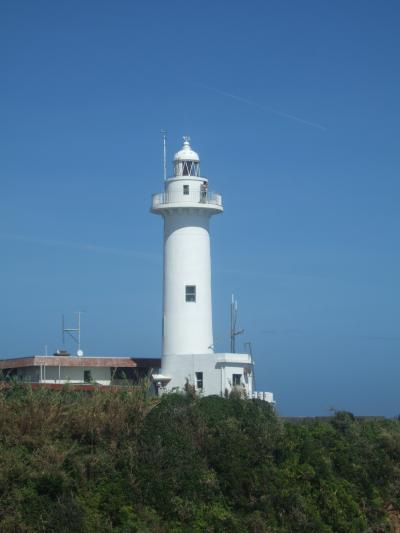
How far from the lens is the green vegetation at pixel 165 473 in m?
18.0

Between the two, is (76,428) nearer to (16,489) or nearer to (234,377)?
(16,489)

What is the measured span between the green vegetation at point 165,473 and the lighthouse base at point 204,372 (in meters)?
13.7

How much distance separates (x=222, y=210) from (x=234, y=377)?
6.65 meters

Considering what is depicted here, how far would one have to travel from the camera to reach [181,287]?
1495 inches

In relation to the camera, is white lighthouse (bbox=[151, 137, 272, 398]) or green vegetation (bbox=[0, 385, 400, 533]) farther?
white lighthouse (bbox=[151, 137, 272, 398])

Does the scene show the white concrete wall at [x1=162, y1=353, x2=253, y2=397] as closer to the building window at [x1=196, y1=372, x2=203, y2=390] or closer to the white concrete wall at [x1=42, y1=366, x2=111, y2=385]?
the building window at [x1=196, y1=372, x2=203, y2=390]

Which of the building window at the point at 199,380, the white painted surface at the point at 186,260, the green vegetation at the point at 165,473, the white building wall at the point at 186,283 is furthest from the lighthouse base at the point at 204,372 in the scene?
the green vegetation at the point at 165,473

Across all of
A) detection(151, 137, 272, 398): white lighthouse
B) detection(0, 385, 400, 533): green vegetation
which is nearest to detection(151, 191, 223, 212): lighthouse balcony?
detection(151, 137, 272, 398): white lighthouse

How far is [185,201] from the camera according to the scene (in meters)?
38.6

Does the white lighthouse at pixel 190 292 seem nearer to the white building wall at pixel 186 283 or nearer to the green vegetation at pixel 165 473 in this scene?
the white building wall at pixel 186 283

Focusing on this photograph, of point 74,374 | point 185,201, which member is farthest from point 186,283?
point 74,374

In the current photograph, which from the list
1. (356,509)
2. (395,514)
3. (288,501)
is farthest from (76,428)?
(395,514)

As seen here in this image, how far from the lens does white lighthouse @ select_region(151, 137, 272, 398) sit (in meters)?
37.5

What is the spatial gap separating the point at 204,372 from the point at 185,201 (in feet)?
22.0
